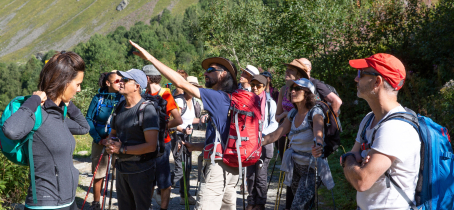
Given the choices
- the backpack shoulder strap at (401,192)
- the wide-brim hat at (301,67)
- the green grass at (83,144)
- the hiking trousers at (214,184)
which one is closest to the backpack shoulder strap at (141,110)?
the hiking trousers at (214,184)

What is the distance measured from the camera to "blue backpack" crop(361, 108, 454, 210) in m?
1.98

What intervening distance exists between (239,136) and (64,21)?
201 meters

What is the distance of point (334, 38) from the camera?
13055mm

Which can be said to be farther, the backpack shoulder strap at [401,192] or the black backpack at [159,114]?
the black backpack at [159,114]

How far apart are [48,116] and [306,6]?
1279 cm

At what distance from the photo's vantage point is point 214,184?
3.13 m

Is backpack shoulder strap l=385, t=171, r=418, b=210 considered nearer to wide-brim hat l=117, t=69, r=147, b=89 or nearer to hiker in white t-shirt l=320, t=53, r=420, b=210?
hiker in white t-shirt l=320, t=53, r=420, b=210

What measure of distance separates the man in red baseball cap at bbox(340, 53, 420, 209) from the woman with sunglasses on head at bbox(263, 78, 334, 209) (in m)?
1.41

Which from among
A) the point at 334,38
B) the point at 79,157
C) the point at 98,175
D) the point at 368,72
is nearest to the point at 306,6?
the point at 334,38

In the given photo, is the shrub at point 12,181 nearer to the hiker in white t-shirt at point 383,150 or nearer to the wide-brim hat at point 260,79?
the wide-brim hat at point 260,79

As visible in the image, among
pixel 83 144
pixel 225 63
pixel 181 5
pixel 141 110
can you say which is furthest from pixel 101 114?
pixel 181 5

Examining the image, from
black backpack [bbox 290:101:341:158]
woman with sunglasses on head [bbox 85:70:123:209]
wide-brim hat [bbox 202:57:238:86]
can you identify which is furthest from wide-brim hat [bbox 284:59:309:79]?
woman with sunglasses on head [bbox 85:70:123:209]

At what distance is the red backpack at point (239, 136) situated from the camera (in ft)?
10.0

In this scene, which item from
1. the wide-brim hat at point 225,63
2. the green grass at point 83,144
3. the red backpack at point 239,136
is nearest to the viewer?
the red backpack at point 239,136
